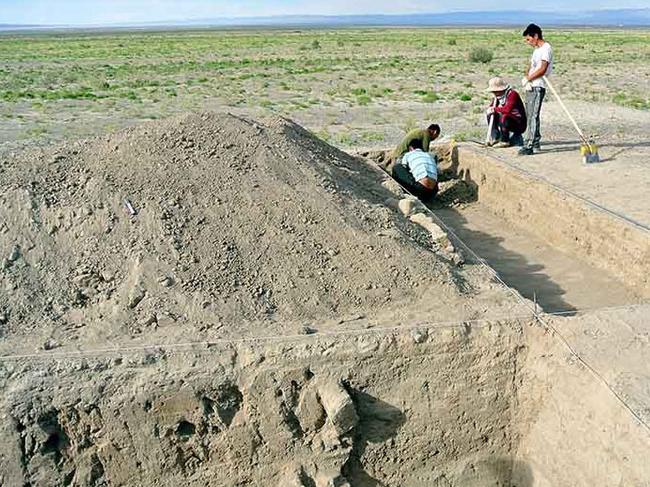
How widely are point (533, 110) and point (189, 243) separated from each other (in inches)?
220

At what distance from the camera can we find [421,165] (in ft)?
26.7

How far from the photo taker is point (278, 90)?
22109 millimetres

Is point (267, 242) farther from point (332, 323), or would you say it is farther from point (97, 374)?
point (97, 374)

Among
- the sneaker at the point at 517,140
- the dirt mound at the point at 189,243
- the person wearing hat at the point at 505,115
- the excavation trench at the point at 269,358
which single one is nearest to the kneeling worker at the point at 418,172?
the person wearing hat at the point at 505,115

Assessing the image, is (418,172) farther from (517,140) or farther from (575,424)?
(575,424)

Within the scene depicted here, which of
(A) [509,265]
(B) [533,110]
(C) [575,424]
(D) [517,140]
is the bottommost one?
(A) [509,265]

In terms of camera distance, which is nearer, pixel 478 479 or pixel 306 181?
pixel 478 479

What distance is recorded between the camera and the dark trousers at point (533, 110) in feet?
27.7

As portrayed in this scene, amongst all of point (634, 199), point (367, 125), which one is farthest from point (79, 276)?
point (367, 125)

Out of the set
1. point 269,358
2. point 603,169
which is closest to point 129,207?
point 269,358

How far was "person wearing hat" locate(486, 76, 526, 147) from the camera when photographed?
899 centimetres

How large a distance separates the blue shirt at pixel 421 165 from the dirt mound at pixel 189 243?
7.36ft

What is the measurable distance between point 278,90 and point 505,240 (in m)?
15.9

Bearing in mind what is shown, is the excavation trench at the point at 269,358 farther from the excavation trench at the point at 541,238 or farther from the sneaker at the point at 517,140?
the sneaker at the point at 517,140
